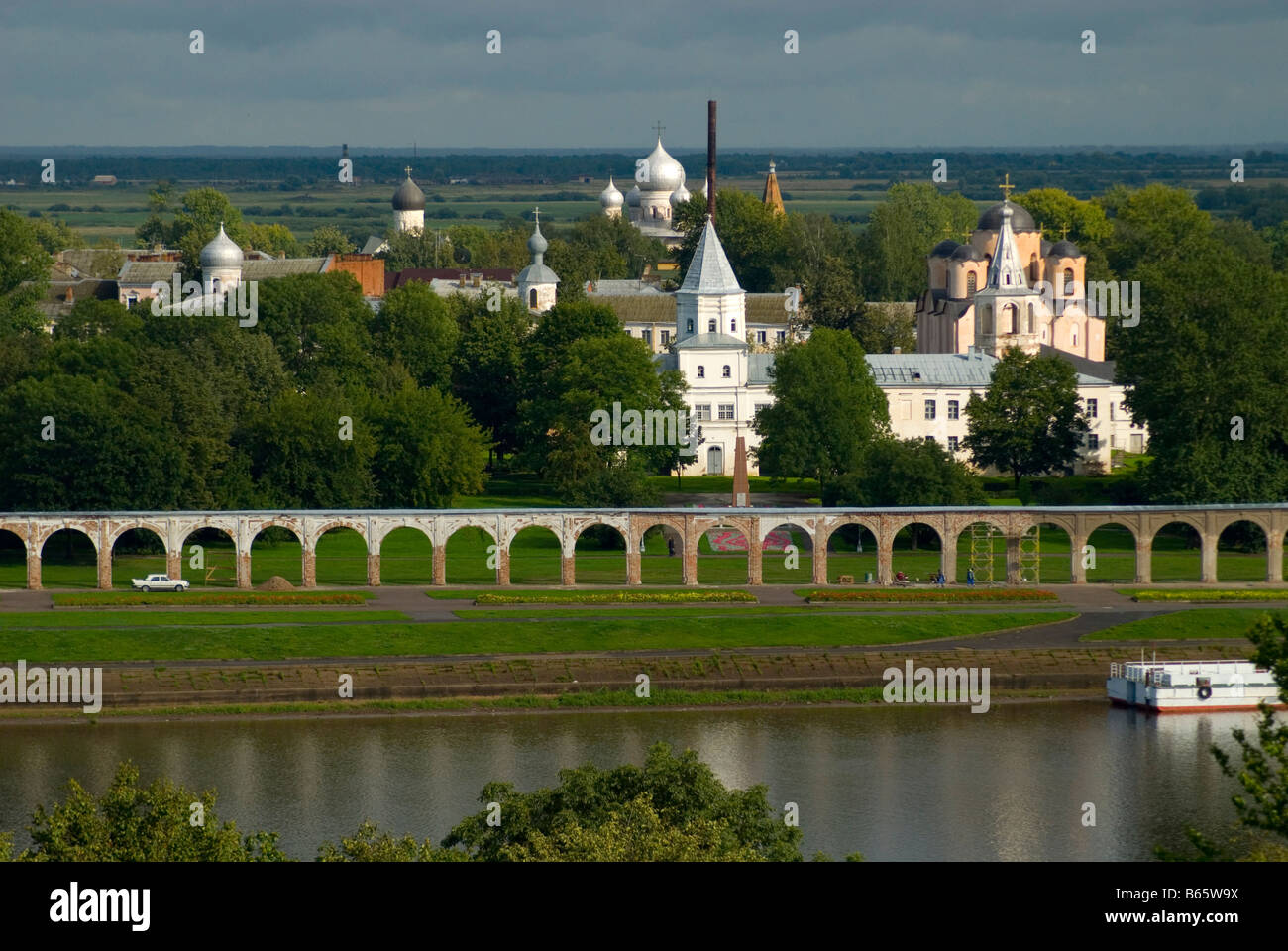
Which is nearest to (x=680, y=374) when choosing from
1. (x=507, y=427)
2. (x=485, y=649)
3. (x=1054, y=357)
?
(x=507, y=427)

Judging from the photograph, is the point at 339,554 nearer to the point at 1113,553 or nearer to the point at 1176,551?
the point at 1113,553

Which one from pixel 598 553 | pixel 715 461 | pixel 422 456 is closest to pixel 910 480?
pixel 598 553

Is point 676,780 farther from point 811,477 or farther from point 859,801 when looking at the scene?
point 811,477

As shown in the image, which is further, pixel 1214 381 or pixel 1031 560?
pixel 1214 381

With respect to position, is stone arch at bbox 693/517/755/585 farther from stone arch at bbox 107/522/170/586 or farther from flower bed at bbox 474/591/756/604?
stone arch at bbox 107/522/170/586

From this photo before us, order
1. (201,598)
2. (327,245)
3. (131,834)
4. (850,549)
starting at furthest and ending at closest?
1. (327,245)
2. (850,549)
3. (201,598)
4. (131,834)
